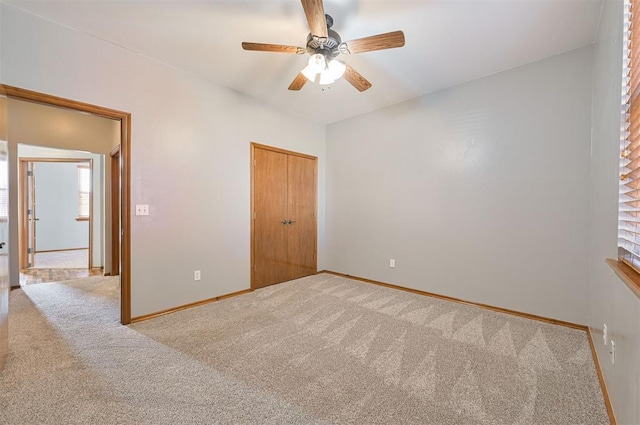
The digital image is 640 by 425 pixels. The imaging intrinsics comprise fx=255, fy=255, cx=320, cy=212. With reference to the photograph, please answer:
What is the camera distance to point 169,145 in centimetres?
275

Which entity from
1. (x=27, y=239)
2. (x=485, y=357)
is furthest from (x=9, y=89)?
(x=27, y=239)

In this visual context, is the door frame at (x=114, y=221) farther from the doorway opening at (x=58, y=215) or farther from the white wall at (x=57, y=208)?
the white wall at (x=57, y=208)

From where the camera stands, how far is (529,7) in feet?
6.21

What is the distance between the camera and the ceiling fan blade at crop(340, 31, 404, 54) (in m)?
1.74

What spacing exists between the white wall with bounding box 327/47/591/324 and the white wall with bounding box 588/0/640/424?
194mm

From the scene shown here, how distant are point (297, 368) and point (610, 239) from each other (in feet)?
7.24

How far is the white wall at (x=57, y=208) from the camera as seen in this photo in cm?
627

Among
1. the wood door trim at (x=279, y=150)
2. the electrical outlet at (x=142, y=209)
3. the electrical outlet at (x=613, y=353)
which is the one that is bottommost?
the electrical outlet at (x=613, y=353)

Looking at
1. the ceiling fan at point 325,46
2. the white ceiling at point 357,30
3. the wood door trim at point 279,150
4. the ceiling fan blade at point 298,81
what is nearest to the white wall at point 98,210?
the wood door trim at point 279,150

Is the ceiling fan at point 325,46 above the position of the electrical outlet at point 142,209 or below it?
above

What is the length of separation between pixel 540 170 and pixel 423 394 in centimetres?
241

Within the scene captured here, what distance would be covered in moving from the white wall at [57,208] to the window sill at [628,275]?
939 cm

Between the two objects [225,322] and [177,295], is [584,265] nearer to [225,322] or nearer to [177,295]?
[225,322]

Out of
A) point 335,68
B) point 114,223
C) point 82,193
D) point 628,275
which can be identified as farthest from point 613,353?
point 82,193
